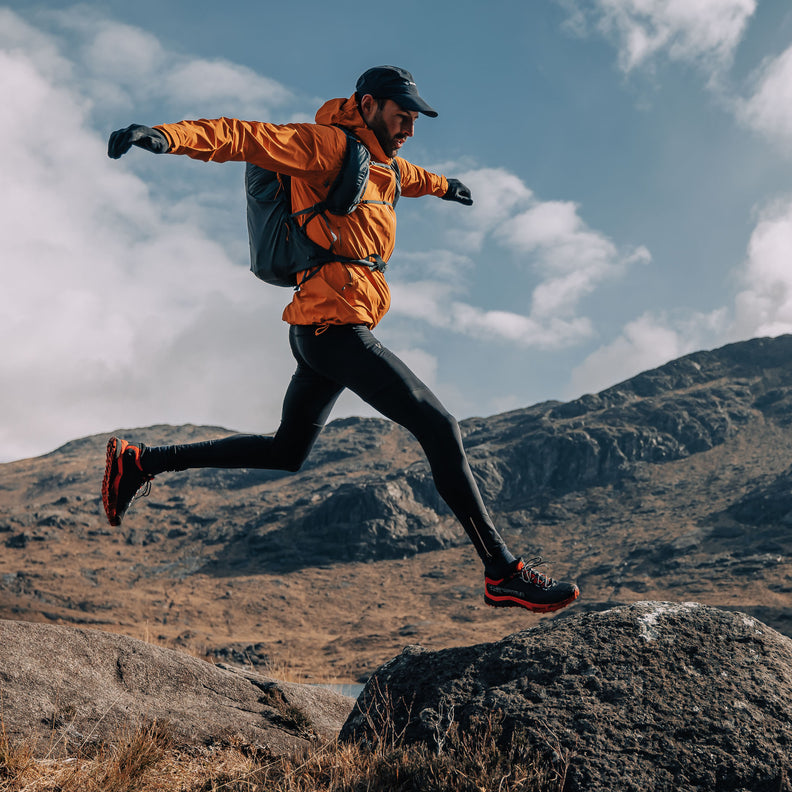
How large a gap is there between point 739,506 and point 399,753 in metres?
68.1

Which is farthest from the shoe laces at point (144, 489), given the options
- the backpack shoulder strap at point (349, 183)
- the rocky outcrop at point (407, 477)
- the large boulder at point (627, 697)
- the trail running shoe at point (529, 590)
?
the rocky outcrop at point (407, 477)

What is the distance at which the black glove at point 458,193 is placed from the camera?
4594 millimetres

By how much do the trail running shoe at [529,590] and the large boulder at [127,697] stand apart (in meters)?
1.81

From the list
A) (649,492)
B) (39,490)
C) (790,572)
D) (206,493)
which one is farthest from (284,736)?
(39,490)

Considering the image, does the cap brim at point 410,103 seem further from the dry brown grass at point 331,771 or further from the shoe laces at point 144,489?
the dry brown grass at point 331,771

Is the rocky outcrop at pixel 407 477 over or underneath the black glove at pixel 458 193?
over

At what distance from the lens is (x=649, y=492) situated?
2970 inches

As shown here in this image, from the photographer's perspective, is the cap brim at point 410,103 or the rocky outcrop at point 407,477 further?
the rocky outcrop at point 407,477

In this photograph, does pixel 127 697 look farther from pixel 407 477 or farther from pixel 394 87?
pixel 407 477

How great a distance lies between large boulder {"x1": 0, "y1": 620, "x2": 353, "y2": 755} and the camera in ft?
13.1

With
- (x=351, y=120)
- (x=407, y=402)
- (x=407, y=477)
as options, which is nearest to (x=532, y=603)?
(x=407, y=402)

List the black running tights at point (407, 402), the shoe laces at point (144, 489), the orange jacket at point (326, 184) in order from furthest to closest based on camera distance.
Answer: the shoe laces at point (144, 489) → the black running tights at point (407, 402) → the orange jacket at point (326, 184)

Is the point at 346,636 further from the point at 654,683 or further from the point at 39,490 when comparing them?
the point at 39,490

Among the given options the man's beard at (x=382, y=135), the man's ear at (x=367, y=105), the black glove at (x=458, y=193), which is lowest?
the man's beard at (x=382, y=135)
